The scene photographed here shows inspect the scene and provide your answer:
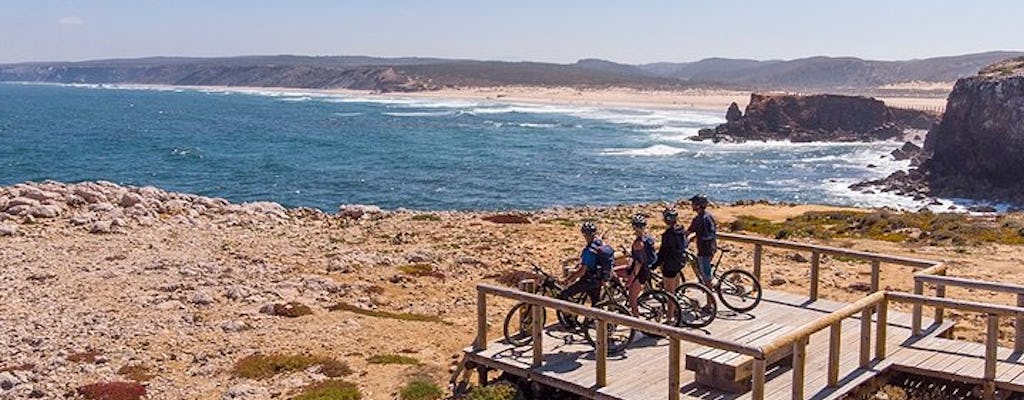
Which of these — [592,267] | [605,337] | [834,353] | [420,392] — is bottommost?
[420,392]

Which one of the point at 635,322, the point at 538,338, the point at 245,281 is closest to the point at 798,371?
the point at 635,322

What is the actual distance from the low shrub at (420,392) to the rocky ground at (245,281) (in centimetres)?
32

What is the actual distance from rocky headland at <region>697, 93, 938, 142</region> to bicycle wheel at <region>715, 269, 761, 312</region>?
8426 centimetres

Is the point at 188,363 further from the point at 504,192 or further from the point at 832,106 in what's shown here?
the point at 832,106

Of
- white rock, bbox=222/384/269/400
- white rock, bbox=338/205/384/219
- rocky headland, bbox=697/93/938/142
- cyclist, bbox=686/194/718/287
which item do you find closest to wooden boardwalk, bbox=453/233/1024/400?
cyclist, bbox=686/194/718/287

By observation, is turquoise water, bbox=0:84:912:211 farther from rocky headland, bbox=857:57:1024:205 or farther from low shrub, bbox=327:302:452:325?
low shrub, bbox=327:302:452:325

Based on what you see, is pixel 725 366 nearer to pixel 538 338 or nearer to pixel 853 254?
pixel 538 338

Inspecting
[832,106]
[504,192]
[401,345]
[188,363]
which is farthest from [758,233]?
[832,106]

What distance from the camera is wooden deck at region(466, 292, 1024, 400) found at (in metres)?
11.4

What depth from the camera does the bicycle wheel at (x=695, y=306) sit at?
1359 centimetres

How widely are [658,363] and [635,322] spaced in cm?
125

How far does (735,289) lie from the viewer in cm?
1534

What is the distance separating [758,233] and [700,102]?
156536mm

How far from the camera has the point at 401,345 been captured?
17.1 m
